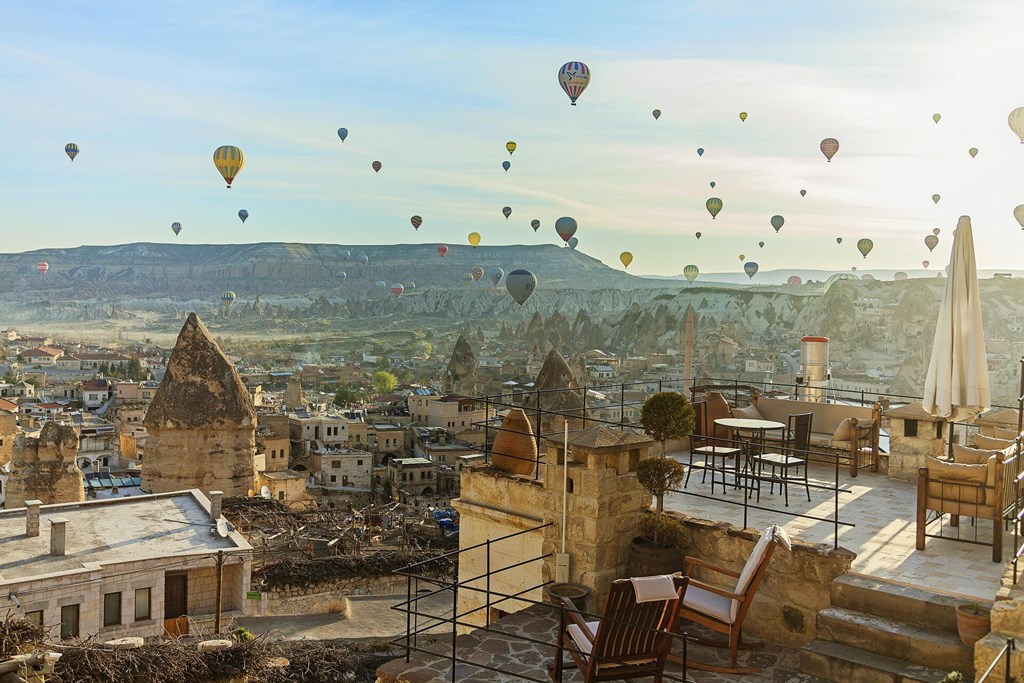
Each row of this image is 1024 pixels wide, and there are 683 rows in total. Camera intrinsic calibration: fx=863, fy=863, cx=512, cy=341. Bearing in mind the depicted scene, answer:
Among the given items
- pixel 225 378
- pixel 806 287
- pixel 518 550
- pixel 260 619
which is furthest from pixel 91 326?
pixel 518 550

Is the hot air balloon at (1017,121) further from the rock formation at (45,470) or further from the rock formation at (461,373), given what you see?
the rock formation at (461,373)

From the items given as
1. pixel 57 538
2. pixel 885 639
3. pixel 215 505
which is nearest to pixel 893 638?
pixel 885 639

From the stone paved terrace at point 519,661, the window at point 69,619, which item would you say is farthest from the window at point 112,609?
the stone paved terrace at point 519,661

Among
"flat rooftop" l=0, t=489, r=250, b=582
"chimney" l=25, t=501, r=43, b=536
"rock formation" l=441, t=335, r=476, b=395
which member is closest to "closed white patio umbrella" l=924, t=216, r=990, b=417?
"flat rooftop" l=0, t=489, r=250, b=582

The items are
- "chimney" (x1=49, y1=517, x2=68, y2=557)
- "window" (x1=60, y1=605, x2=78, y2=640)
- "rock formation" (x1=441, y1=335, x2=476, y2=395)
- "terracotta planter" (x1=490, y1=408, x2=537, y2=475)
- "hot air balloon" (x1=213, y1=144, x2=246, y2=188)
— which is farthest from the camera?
"rock formation" (x1=441, y1=335, x2=476, y2=395)

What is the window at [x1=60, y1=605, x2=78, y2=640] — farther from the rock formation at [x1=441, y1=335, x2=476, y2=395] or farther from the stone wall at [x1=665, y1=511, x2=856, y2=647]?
the rock formation at [x1=441, y1=335, x2=476, y2=395]

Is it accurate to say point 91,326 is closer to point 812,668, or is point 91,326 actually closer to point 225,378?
point 225,378
